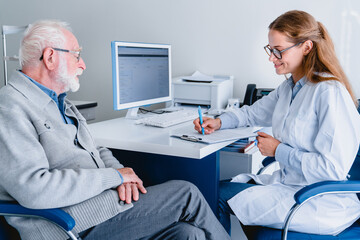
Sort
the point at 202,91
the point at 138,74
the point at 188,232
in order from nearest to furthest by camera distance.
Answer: the point at 188,232
the point at 138,74
the point at 202,91

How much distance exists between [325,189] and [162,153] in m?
0.66

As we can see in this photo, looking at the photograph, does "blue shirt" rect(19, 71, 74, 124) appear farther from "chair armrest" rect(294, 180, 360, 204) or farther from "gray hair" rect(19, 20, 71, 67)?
"chair armrest" rect(294, 180, 360, 204)

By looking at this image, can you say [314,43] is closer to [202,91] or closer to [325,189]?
[325,189]

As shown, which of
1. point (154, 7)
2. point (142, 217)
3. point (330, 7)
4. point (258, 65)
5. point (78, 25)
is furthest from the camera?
point (78, 25)

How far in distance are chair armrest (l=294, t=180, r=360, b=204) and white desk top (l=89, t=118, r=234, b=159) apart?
1.40 feet

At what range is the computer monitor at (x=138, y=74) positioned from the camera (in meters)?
2.03

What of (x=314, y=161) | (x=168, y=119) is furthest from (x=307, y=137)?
(x=168, y=119)

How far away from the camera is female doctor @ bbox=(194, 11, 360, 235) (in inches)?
52.3

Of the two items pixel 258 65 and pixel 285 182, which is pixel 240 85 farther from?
Result: pixel 285 182

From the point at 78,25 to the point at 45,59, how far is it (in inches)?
86.4

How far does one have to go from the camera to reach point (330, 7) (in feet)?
8.33

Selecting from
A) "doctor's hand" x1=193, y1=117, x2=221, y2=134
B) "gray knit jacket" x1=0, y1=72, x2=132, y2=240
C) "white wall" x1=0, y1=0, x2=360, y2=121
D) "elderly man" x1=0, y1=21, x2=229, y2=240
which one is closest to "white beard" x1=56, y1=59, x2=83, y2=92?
"elderly man" x1=0, y1=21, x2=229, y2=240

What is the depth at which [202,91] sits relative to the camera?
102 inches

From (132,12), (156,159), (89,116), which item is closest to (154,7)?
(132,12)
